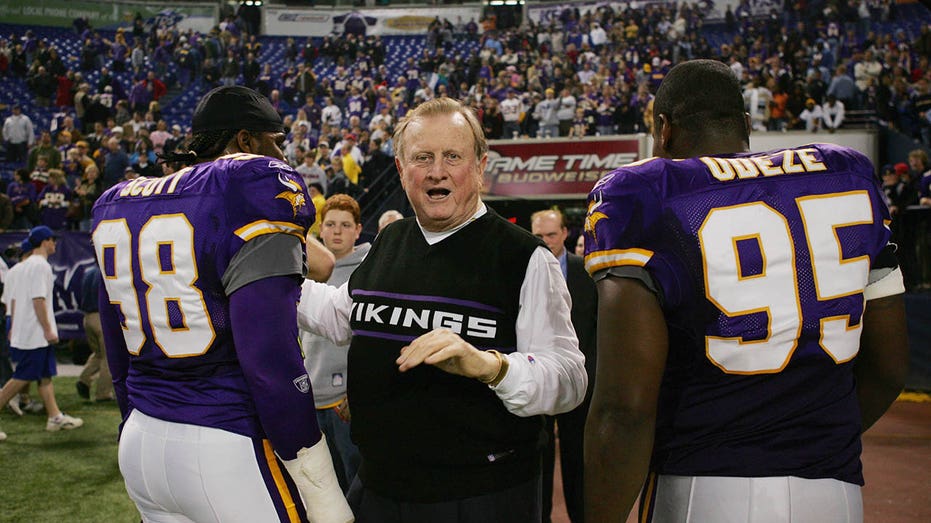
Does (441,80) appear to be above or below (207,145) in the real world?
below

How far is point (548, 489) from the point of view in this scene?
4211mm

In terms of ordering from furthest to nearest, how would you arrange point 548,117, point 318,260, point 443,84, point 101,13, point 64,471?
point 101,13
point 443,84
point 548,117
point 64,471
point 318,260

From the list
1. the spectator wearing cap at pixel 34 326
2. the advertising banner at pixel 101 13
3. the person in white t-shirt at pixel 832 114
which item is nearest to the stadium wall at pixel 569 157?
the person in white t-shirt at pixel 832 114

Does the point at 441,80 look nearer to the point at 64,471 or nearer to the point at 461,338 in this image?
the point at 64,471

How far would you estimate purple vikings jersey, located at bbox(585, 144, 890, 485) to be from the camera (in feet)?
5.84

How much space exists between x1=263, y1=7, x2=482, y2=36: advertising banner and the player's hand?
28.4 meters

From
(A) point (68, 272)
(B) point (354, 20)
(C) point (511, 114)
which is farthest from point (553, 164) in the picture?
(B) point (354, 20)

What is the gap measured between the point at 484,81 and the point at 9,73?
1356 cm

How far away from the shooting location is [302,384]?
214 centimetres

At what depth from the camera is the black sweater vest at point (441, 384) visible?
2.18 m

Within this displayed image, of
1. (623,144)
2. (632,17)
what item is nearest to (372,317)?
(623,144)

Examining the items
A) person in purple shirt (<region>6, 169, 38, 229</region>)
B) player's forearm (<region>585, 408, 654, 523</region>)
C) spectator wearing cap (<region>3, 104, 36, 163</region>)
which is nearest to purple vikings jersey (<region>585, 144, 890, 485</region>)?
player's forearm (<region>585, 408, 654, 523</region>)

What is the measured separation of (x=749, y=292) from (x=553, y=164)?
13051 millimetres

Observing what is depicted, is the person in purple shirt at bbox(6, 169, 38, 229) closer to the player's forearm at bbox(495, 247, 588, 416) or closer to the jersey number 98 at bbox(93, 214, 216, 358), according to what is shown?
the jersey number 98 at bbox(93, 214, 216, 358)
